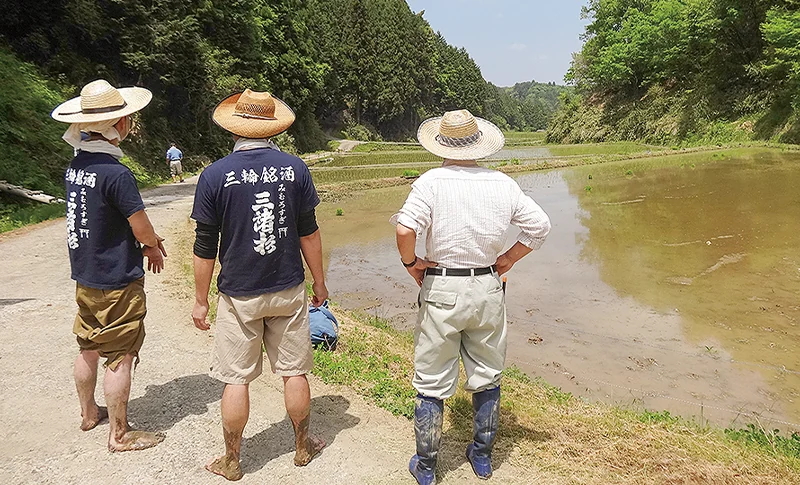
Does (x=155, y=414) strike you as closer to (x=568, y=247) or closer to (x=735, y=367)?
(x=735, y=367)

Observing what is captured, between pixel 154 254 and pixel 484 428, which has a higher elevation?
pixel 154 254

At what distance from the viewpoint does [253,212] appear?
272cm

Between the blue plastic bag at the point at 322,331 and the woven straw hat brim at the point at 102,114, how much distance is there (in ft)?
7.14

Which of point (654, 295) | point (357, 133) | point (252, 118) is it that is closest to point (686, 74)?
point (357, 133)

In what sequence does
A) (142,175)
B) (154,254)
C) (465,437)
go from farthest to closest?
(142,175) → (465,437) → (154,254)

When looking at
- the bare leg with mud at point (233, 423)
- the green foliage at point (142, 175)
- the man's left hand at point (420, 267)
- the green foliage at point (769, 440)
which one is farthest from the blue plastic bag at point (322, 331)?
the green foliage at point (142, 175)

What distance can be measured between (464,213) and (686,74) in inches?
1652

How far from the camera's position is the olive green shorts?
305cm

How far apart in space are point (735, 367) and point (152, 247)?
503 centimetres

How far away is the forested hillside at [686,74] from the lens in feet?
89.1

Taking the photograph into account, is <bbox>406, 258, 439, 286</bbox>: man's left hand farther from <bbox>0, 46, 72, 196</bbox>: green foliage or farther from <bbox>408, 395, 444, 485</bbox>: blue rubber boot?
<bbox>0, 46, 72, 196</bbox>: green foliage

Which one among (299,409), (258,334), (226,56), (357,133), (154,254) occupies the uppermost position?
(226,56)

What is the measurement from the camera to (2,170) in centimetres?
1185

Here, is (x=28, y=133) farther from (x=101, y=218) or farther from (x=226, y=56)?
(x=226, y=56)
